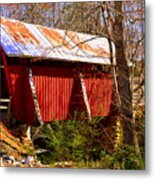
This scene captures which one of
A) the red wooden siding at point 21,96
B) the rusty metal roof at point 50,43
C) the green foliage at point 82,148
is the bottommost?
the green foliage at point 82,148

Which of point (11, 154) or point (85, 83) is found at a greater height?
point (85, 83)

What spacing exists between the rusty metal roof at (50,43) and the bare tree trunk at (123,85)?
64 millimetres

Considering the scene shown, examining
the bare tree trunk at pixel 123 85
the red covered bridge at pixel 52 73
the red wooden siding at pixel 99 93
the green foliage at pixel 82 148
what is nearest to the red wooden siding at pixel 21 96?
the red covered bridge at pixel 52 73

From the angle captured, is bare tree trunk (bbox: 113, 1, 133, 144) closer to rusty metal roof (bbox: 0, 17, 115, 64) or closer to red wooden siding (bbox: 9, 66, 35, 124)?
rusty metal roof (bbox: 0, 17, 115, 64)

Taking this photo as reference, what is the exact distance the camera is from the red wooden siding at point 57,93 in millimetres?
2395

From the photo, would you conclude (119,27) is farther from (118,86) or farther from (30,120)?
(30,120)

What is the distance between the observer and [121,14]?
2373 mm

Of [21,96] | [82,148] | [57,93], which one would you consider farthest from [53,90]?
[82,148]

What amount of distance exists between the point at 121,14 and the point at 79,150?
25.2 inches

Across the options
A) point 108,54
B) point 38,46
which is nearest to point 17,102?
point 38,46

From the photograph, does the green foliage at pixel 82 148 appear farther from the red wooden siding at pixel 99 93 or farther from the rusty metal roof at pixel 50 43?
the rusty metal roof at pixel 50 43

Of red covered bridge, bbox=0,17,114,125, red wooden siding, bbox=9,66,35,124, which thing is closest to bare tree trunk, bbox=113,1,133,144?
red covered bridge, bbox=0,17,114,125

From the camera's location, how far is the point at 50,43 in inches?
96.4

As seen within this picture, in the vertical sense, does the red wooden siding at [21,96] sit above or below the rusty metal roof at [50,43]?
below
